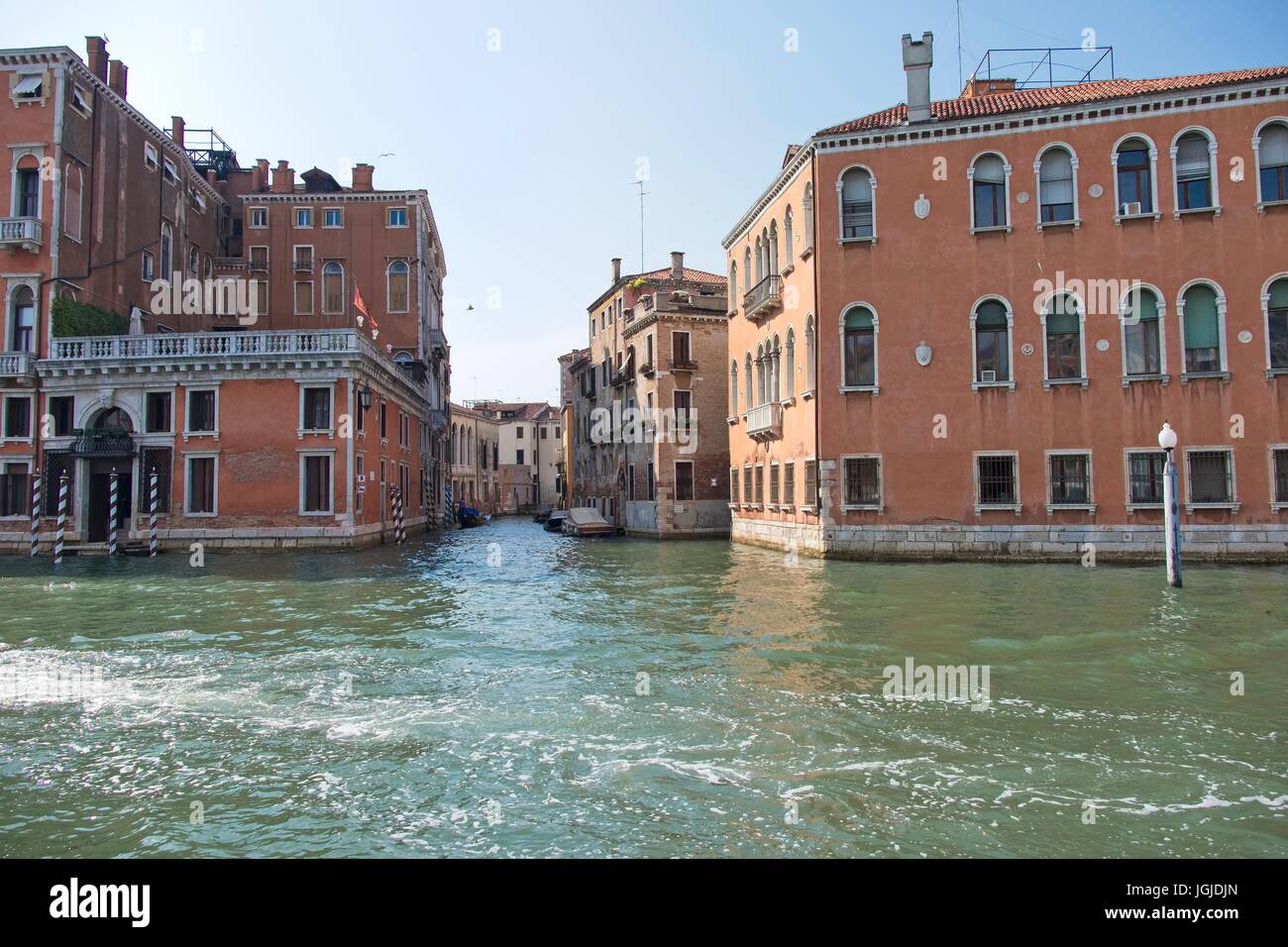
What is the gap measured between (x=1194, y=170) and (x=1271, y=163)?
4.78 ft

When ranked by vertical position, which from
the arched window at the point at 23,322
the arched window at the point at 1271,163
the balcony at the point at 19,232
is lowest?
the arched window at the point at 23,322

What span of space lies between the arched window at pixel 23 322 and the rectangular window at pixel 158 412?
3939 mm

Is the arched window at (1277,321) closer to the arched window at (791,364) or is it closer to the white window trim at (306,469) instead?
the arched window at (791,364)

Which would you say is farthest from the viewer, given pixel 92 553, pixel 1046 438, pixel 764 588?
pixel 92 553

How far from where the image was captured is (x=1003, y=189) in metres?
19.7

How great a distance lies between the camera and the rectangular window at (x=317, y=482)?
24594mm

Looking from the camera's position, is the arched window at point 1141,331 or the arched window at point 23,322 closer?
the arched window at point 1141,331

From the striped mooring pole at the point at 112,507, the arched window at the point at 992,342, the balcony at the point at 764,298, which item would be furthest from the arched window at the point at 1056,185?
the striped mooring pole at the point at 112,507

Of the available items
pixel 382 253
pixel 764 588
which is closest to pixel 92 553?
pixel 382 253

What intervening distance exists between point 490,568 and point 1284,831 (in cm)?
1710

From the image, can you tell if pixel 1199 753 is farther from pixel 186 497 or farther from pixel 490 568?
pixel 186 497

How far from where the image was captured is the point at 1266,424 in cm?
1797

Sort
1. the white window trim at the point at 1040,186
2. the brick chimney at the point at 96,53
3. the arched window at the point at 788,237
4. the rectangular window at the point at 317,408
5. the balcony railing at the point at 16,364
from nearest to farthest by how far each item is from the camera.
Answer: the white window trim at the point at 1040,186 < the arched window at the point at 788,237 < the balcony railing at the point at 16,364 < the rectangular window at the point at 317,408 < the brick chimney at the point at 96,53

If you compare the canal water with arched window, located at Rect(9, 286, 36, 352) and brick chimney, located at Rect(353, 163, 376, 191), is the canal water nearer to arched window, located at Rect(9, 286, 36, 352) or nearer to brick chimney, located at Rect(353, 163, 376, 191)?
arched window, located at Rect(9, 286, 36, 352)
